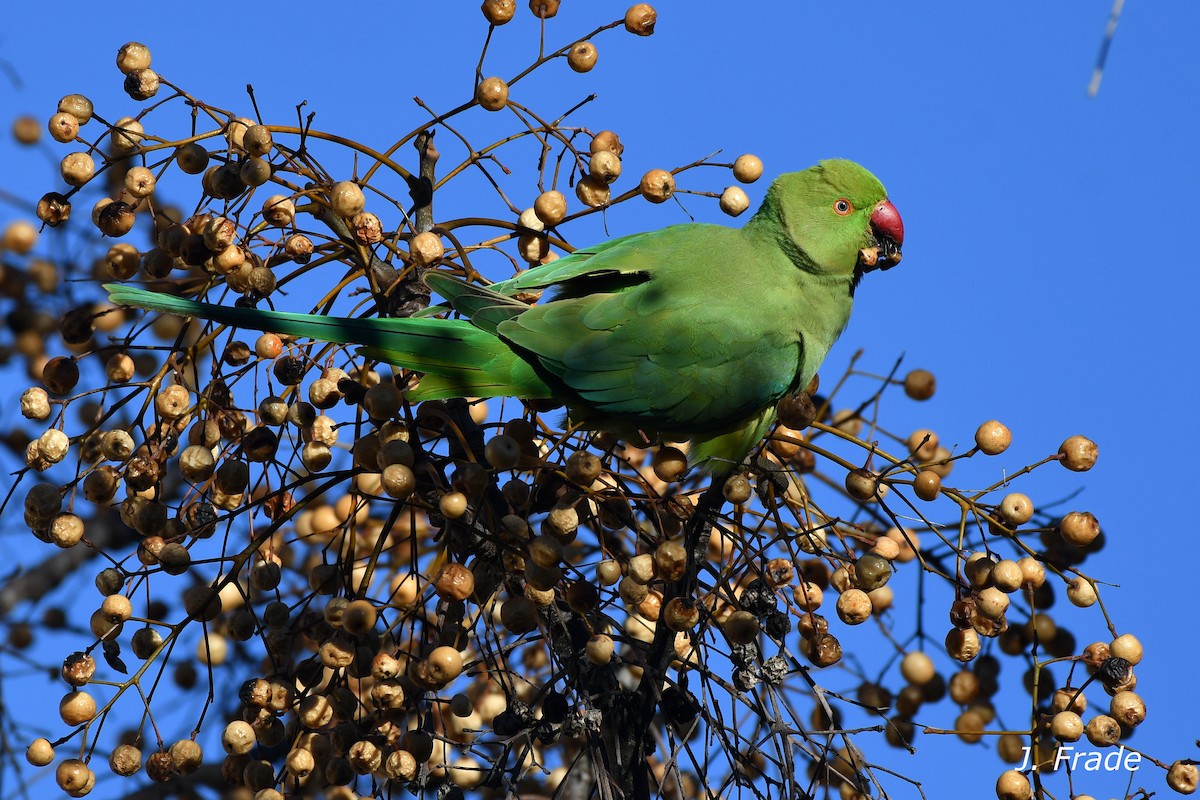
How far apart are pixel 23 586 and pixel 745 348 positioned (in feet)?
8.12

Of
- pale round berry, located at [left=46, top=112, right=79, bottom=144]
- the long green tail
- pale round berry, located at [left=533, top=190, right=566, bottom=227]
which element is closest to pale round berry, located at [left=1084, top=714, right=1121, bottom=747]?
the long green tail

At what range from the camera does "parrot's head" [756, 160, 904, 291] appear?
10.5 feet

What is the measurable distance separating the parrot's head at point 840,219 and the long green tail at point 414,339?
88 centimetres

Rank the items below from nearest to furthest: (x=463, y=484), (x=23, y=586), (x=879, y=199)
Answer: (x=463, y=484), (x=879, y=199), (x=23, y=586)

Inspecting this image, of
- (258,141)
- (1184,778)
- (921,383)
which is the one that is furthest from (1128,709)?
(258,141)

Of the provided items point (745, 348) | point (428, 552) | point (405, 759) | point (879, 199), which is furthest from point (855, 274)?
point (405, 759)

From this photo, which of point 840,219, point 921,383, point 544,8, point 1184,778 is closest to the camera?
point 1184,778

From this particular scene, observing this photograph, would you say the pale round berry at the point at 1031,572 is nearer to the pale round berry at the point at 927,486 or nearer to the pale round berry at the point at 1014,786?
the pale round berry at the point at 927,486

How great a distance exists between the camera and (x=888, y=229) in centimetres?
323

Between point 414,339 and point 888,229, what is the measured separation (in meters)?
1.36

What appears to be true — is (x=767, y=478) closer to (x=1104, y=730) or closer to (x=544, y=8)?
(x=1104, y=730)

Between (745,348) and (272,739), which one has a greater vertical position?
(745,348)

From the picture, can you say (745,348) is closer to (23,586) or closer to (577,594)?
(577,594)

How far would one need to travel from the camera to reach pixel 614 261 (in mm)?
2988
